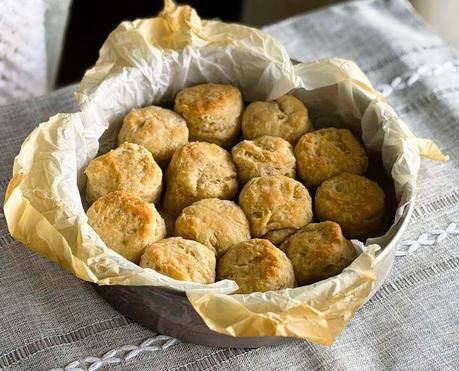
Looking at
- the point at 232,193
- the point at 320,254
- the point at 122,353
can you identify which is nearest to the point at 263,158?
the point at 232,193

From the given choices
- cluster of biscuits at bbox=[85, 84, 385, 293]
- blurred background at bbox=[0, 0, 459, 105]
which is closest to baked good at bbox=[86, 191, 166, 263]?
cluster of biscuits at bbox=[85, 84, 385, 293]


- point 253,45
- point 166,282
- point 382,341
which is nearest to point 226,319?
point 166,282

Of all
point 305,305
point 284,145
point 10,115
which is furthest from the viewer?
point 10,115

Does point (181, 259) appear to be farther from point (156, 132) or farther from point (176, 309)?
point (156, 132)

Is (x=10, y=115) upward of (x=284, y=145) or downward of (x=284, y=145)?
downward

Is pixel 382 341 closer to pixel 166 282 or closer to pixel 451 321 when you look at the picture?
pixel 451 321

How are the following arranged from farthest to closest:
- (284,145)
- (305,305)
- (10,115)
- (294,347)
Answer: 1. (10,115)
2. (284,145)
3. (294,347)
4. (305,305)
